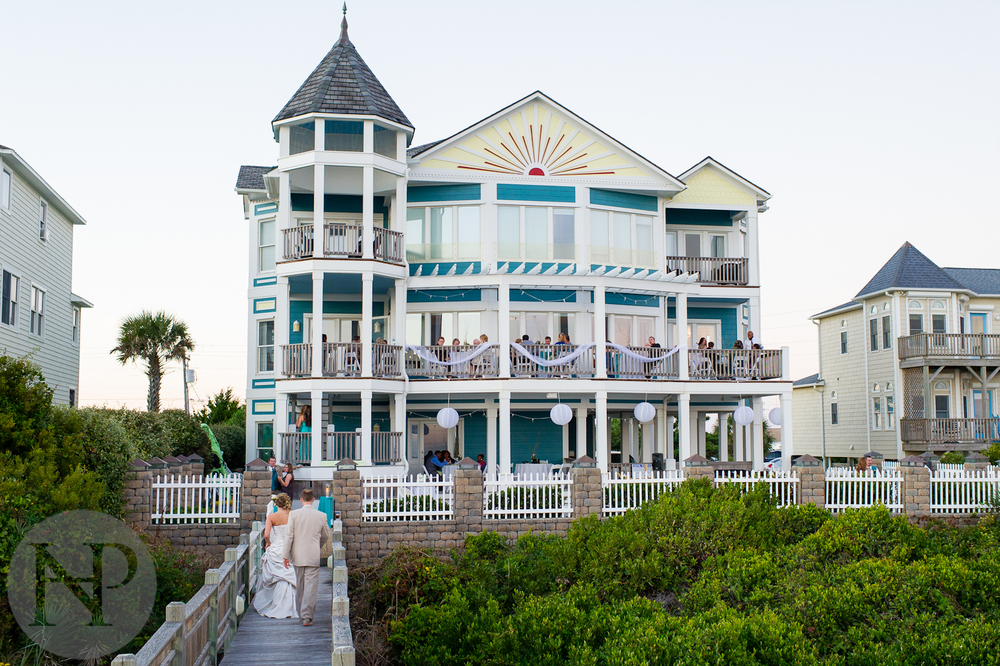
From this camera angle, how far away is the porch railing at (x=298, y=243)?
24.3m

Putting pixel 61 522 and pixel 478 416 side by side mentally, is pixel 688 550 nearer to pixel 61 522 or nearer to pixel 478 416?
A: pixel 61 522

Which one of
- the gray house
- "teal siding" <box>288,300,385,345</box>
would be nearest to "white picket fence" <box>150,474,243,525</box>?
the gray house

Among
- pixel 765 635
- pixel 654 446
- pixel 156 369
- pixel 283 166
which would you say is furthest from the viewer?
pixel 156 369

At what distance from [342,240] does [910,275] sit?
23695mm

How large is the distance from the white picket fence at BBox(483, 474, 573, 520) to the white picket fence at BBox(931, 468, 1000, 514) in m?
8.01

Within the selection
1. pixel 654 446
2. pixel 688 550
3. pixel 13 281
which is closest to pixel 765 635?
pixel 688 550

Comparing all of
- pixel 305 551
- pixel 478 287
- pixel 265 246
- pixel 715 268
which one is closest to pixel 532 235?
pixel 478 287

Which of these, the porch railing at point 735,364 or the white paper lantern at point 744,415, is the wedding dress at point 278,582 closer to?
the white paper lantern at point 744,415

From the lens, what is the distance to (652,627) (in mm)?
10695

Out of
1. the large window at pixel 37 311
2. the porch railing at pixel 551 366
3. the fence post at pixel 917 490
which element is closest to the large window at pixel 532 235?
the porch railing at pixel 551 366

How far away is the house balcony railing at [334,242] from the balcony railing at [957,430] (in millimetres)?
21750

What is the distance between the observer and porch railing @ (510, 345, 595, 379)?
2525 centimetres

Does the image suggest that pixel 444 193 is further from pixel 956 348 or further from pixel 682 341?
pixel 956 348

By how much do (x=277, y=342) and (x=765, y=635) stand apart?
56.0 ft
